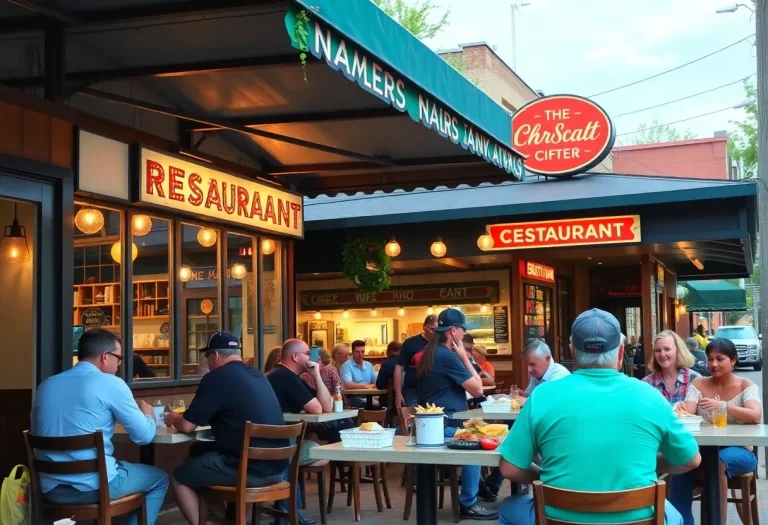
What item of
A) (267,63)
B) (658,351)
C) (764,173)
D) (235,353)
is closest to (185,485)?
(235,353)

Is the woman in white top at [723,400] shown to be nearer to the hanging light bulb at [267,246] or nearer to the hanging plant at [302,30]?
the hanging plant at [302,30]

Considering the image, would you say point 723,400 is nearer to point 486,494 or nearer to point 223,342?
point 486,494

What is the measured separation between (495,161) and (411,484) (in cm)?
296

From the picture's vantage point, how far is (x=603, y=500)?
355 cm

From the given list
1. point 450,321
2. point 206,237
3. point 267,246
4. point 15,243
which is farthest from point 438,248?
point 15,243

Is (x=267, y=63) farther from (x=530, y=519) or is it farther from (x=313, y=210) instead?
(x=313, y=210)

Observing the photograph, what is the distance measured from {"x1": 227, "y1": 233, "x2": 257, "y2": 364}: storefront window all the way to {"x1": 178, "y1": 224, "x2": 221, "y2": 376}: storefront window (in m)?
0.22

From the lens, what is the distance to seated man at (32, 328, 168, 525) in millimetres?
5492

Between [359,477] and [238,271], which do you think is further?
[238,271]

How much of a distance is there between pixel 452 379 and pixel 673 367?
6.15ft

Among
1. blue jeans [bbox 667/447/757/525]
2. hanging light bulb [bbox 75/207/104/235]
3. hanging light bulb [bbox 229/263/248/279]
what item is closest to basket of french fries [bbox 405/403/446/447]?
blue jeans [bbox 667/447/757/525]

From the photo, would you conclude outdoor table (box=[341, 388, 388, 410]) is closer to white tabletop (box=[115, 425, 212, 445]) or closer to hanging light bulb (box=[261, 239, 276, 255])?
hanging light bulb (box=[261, 239, 276, 255])

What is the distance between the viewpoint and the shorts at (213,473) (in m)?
5.98

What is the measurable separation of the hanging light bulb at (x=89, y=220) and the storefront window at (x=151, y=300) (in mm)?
370
